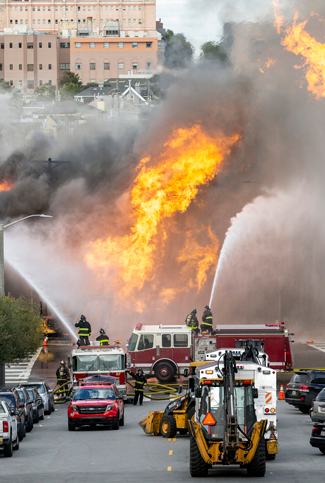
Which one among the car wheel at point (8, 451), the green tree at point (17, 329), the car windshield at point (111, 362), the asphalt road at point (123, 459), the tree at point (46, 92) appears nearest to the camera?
the asphalt road at point (123, 459)

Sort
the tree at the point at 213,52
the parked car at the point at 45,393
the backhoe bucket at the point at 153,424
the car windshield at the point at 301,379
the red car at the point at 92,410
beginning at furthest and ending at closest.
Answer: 1. the tree at the point at 213,52
2. the parked car at the point at 45,393
3. the car windshield at the point at 301,379
4. the red car at the point at 92,410
5. the backhoe bucket at the point at 153,424

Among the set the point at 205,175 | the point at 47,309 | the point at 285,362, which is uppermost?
the point at 205,175

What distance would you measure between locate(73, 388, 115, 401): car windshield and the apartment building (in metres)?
169

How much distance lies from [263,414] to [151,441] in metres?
4.28

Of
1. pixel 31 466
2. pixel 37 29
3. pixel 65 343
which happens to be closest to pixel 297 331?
pixel 65 343

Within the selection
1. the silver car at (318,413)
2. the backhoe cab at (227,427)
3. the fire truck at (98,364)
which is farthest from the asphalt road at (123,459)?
the fire truck at (98,364)

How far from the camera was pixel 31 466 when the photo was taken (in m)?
15.6

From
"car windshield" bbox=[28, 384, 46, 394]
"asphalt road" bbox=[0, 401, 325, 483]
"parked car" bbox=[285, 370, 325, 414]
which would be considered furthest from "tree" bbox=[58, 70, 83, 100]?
"asphalt road" bbox=[0, 401, 325, 483]

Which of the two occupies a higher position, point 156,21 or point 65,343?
point 156,21

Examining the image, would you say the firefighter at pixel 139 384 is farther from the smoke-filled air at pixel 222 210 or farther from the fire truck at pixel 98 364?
the smoke-filled air at pixel 222 210

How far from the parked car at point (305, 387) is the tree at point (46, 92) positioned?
119 meters

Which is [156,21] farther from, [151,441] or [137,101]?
[151,441]

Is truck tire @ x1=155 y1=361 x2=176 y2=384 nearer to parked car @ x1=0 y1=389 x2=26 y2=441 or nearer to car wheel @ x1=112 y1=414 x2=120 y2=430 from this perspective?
car wheel @ x1=112 y1=414 x2=120 y2=430

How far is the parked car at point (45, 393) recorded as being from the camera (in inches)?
1020
